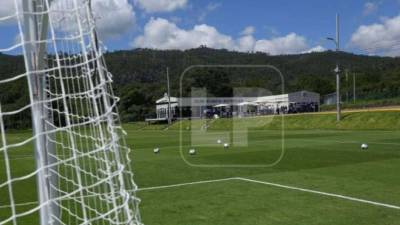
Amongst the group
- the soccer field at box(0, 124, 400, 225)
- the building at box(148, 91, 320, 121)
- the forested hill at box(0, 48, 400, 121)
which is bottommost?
the soccer field at box(0, 124, 400, 225)

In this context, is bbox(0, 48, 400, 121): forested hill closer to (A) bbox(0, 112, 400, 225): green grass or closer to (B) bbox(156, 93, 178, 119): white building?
(B) bbox(156, 93, 178, 119): white building

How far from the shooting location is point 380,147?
703 inches

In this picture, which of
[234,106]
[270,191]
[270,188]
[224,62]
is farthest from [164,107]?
[270,191]

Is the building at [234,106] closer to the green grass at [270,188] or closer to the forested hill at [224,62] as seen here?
the forested hill at [224,62]

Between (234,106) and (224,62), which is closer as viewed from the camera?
(234,106)

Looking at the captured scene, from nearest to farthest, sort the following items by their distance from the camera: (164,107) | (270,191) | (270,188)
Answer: (270,191)
(270,188)
(164,107)

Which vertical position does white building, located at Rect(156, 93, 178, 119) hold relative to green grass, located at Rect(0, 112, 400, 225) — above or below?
above

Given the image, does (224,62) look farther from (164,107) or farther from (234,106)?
(234,106)

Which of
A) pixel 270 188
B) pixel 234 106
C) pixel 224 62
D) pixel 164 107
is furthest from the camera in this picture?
pixel 164 107

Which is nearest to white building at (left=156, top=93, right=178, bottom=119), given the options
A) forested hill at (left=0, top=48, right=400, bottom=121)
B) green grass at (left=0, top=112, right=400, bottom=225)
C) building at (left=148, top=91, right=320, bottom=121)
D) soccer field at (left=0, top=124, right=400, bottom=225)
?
forested hill at (left=0, top=48, right=400, bottom=121)

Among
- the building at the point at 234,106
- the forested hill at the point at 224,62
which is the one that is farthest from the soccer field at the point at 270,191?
the forested hill at the point at 224,62

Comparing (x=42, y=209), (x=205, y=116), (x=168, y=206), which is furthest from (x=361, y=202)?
(x=205, y=116)

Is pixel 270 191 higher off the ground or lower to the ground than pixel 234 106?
lower

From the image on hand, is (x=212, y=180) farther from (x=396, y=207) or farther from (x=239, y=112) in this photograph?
(x=239, y=112)
